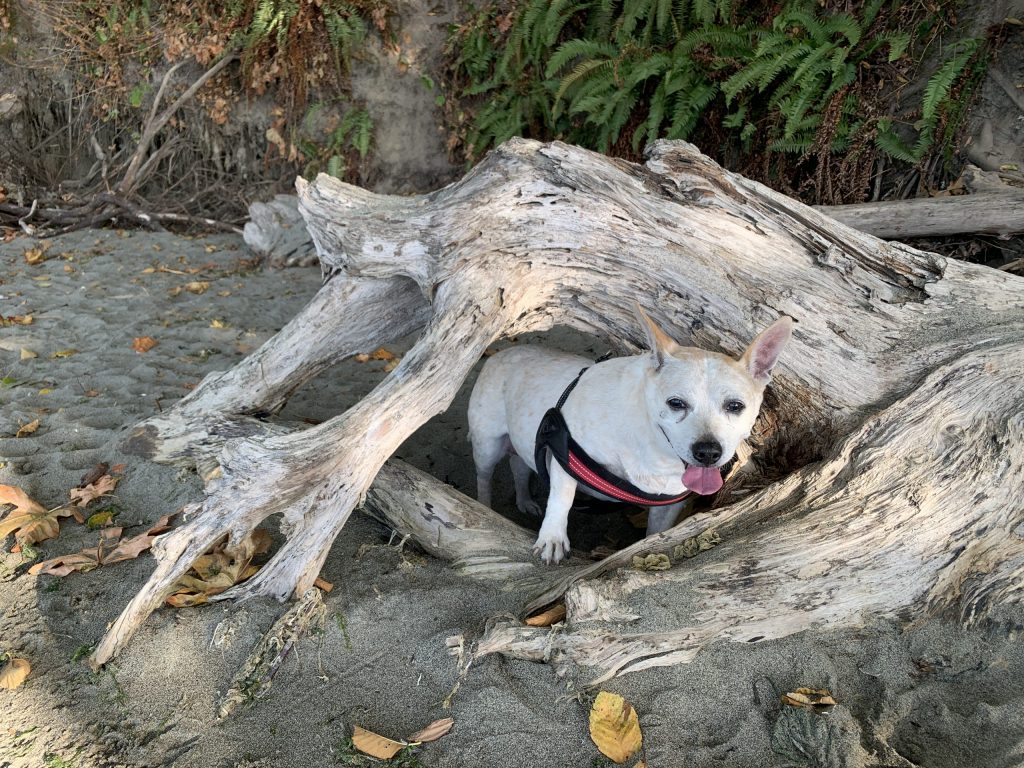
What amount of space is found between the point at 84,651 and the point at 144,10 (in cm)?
1031

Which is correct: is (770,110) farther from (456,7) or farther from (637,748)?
(637,748)

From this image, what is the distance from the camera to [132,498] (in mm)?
4504

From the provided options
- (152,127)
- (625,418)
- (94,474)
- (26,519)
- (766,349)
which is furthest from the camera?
(152,127)

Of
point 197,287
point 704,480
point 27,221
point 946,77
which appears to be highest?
point 946,77

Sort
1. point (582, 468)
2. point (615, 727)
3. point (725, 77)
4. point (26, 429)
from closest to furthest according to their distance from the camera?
point (615, 727), point (582, 468), point (26, 429), point (725, 77)

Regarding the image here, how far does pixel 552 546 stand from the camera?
155 inches

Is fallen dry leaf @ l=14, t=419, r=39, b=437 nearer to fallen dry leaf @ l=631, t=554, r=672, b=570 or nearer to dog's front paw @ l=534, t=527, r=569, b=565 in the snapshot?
dog's front paw @ l=534, t=527, r=569, b=565

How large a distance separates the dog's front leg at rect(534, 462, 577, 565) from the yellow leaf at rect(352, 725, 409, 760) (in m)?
1.30

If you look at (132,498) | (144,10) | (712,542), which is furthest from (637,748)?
(144,10)

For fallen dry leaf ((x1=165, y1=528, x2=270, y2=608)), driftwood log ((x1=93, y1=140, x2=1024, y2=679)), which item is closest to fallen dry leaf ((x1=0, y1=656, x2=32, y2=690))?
driftwood log ((x1=93, y1=140, x2=1024, y2=679))

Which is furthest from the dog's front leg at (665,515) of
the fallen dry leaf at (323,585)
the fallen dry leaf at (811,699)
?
the fallen dry leaf at (323,585)

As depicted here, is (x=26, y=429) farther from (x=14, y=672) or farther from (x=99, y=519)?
(x=14, y=672)

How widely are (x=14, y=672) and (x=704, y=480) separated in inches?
121

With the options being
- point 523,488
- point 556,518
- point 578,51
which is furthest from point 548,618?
point 578,51
